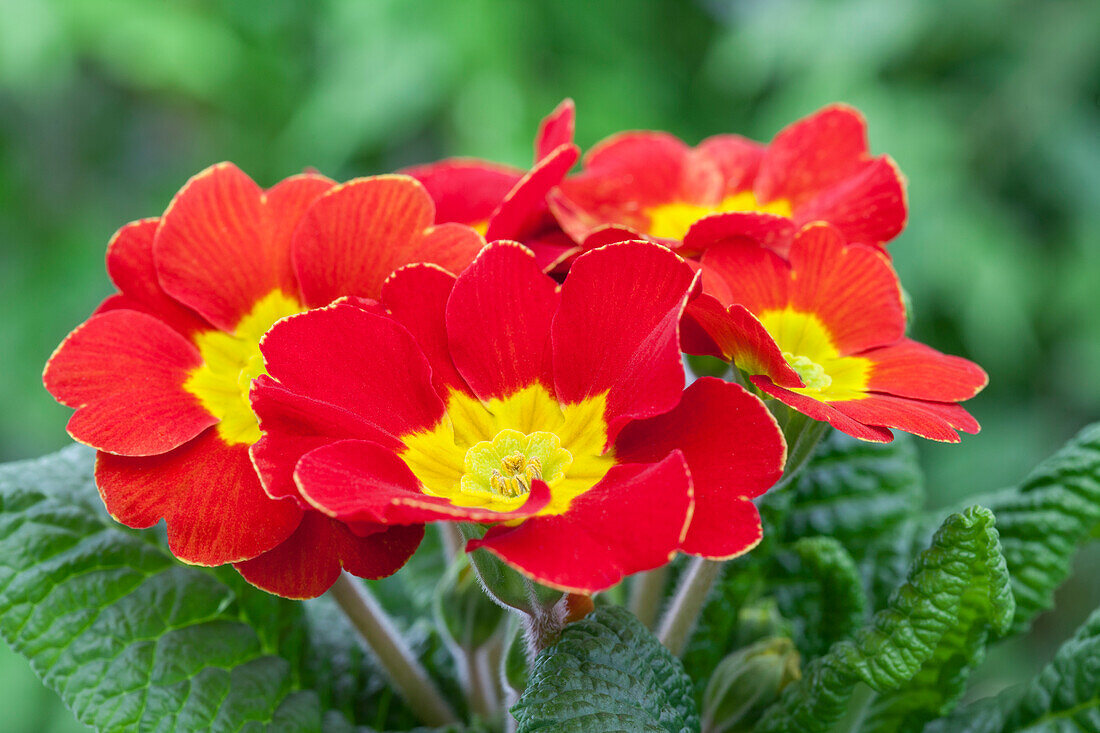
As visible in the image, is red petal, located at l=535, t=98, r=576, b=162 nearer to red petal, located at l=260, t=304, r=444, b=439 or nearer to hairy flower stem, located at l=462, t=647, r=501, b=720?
red petal, located at l=260, t=304, r=444, b=439

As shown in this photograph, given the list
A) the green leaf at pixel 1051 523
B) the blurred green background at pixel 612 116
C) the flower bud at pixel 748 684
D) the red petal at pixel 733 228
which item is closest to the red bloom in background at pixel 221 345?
the red petal at pixel 733 228

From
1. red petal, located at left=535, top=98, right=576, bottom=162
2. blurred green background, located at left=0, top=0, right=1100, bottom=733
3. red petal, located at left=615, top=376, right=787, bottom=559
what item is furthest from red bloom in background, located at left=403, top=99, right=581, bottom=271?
blurred green background, located at left=0, top=0, right=1100, bottom=733

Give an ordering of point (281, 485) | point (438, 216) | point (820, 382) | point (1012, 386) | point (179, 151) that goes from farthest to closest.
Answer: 1. point (179, 151)
2. point (1012, 386)
3. point (438, 216)
4. point (820, 382)
5. point (281, 485)

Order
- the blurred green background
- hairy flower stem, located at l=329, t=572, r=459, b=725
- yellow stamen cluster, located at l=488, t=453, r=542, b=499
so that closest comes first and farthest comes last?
yellow stamen cluster, located at l=488, t=453, r=542, b=499
hairy flower stem, located at l=329, t=572, r=459, b=725
the blurred green background

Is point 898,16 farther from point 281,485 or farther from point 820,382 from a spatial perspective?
point 281,485

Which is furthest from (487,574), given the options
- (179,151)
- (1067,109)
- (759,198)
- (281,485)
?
(179,151)

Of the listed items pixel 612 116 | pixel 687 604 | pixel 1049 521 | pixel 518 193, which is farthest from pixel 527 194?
pixel 612 116
